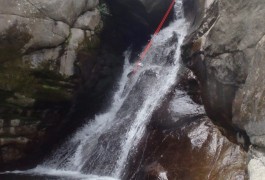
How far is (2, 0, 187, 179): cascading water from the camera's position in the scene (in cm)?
1066

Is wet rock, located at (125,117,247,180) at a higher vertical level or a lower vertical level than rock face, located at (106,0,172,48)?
lower

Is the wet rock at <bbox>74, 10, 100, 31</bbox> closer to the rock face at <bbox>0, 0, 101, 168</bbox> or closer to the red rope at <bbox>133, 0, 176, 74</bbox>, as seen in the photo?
the rock face at <bbox>0, 0, 101, 168</bbox>

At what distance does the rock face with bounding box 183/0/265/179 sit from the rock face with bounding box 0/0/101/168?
12.5 ft

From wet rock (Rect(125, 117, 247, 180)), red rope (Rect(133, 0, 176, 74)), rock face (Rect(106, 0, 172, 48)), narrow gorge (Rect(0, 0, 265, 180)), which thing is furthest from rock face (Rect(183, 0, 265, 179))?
rock face (Rect(106, 0, 172, 48))

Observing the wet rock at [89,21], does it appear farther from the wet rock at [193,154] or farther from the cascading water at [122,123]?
the wet rock at [193,154]

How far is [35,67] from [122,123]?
3.11 meters

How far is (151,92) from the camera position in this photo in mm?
12234

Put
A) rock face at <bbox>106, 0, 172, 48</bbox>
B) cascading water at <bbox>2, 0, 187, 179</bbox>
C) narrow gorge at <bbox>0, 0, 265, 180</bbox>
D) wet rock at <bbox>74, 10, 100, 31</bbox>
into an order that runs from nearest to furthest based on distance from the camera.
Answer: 1. narrow gorge at <bbox>0, 0, 265, 180</bbox>
2. cascading water at <bbox>2, 0, 187, 179</bbox>
3. wet rock at <bbox>74, 10, 100, 31</bbox>
4. rock face at <bbox>106, 0, 172, 48</bbox>

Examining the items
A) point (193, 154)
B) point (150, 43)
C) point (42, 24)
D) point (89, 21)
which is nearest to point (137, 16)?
point (150, 43)

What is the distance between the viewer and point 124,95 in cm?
1321

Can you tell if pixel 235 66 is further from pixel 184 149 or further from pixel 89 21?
pixel 89 21

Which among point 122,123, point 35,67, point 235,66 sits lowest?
point 122,123

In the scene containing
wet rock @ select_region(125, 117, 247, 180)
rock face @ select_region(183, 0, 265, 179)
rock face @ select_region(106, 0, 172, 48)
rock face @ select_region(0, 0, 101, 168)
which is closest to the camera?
rock face @ select_region(183, 0, 265, 179)

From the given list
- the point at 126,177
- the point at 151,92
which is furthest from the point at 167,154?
the point at 151,92
